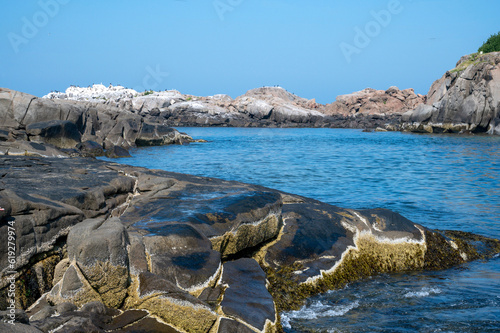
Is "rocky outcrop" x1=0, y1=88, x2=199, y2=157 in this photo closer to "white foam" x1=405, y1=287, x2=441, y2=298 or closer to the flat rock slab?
the flat rock slab

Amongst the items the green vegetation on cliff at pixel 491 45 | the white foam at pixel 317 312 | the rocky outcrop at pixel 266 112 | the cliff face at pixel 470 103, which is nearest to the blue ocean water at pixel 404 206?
the white foam at pixel 317 312

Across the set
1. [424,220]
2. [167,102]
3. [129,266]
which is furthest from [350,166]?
[167,102]

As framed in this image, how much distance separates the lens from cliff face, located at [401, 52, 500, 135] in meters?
51.2

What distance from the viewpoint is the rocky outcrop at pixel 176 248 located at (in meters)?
4.71

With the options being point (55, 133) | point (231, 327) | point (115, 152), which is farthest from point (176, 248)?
point (115, 152)

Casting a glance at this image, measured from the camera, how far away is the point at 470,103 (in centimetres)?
5203

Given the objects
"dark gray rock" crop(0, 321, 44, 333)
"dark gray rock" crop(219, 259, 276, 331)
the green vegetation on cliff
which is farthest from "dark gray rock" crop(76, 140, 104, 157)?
the green vegetation on cliff

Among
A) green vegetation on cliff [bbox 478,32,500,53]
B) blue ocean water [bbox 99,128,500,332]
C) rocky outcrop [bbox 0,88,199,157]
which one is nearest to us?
blue ocean water [bbox 99,128,500,332]

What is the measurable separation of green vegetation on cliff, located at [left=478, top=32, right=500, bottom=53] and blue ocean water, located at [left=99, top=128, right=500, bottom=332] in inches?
1819

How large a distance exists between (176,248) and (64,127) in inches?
921

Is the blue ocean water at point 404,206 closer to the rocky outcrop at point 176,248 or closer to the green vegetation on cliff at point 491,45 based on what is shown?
the rocky outcrop at point 176,248

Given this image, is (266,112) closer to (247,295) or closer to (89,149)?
(89,149)

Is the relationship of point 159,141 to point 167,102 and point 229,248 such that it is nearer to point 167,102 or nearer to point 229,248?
point 229,248

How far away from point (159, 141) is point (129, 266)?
116 feet
